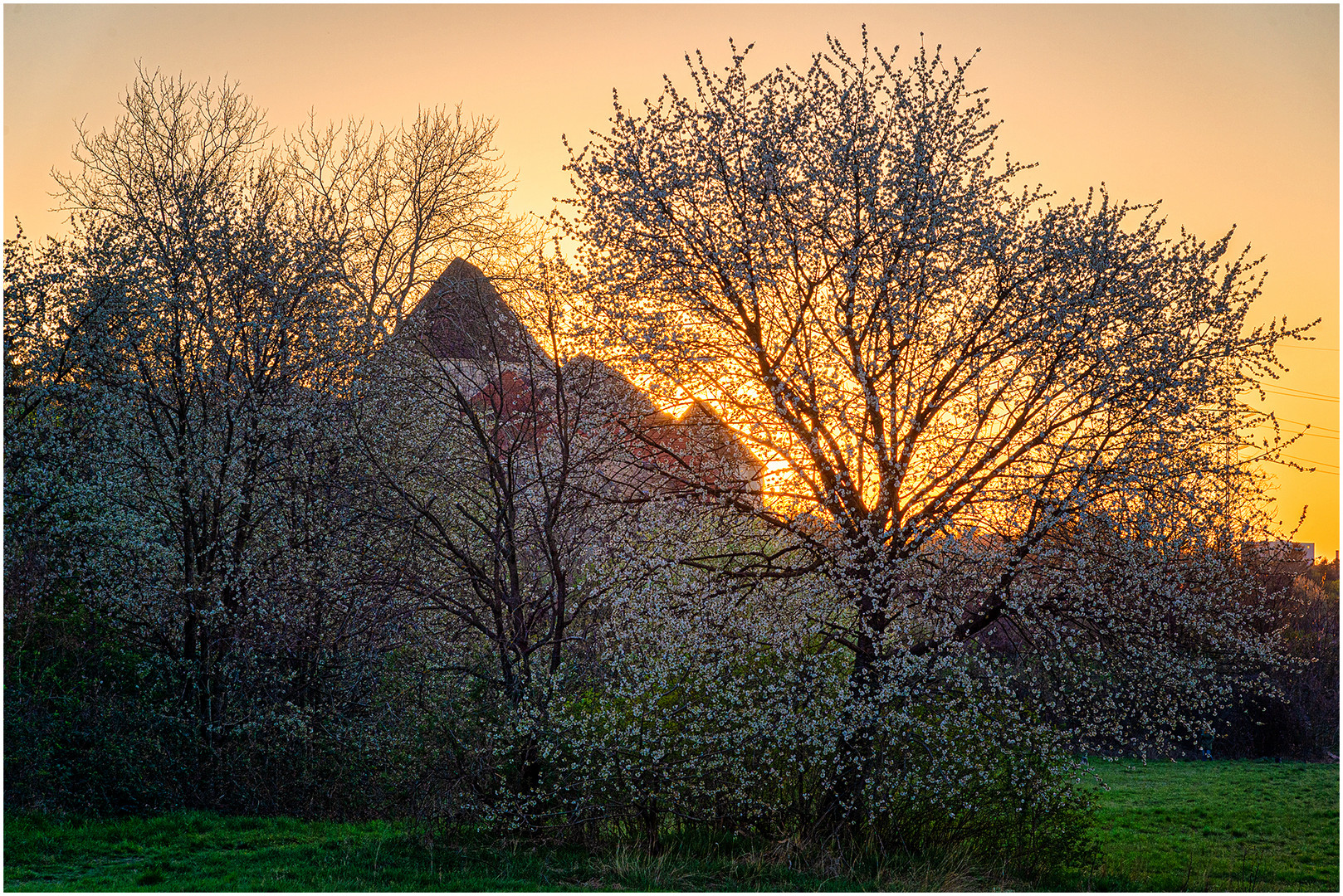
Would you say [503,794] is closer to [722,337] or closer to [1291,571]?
[722,337]

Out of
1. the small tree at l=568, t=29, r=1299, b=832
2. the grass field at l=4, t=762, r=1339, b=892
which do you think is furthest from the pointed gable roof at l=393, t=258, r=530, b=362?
the grass field at l=4, t=762, r=1339, b=892

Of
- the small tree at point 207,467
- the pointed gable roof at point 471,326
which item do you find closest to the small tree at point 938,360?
the pointed gable roof at point 471,326

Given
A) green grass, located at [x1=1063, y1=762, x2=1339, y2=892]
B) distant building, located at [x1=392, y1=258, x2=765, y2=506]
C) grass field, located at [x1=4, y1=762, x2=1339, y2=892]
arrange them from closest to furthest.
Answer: grass field, located at [x1=4, y1=762, x2=1339, y2=892] → distant building, located at [x1=392, y1=258, x2=765, y2=506] → green grass, located at [x1=1063, y1=762, x2=1339, y2=892]

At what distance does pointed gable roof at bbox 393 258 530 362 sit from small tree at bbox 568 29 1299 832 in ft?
Result: 4.89

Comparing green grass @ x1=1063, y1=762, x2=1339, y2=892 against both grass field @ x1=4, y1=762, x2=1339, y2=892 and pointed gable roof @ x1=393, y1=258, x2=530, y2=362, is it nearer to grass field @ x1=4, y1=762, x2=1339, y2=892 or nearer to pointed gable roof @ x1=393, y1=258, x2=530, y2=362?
grass field @ x1=4, y1=762, x2=1339, y2=892

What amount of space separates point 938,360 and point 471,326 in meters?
5.49

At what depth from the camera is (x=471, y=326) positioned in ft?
39.4

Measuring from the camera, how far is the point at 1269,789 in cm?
2145

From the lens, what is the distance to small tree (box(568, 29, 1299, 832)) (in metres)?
9.91

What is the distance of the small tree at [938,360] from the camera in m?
9.91

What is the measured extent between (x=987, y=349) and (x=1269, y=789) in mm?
16969

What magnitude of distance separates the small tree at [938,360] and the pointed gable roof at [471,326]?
1.49m

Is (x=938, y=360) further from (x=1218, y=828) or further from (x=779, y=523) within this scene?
(x=1218, y=828)

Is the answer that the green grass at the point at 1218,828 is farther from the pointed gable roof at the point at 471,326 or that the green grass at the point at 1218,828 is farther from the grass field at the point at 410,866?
the pointed gable roof at the point at 471,326
